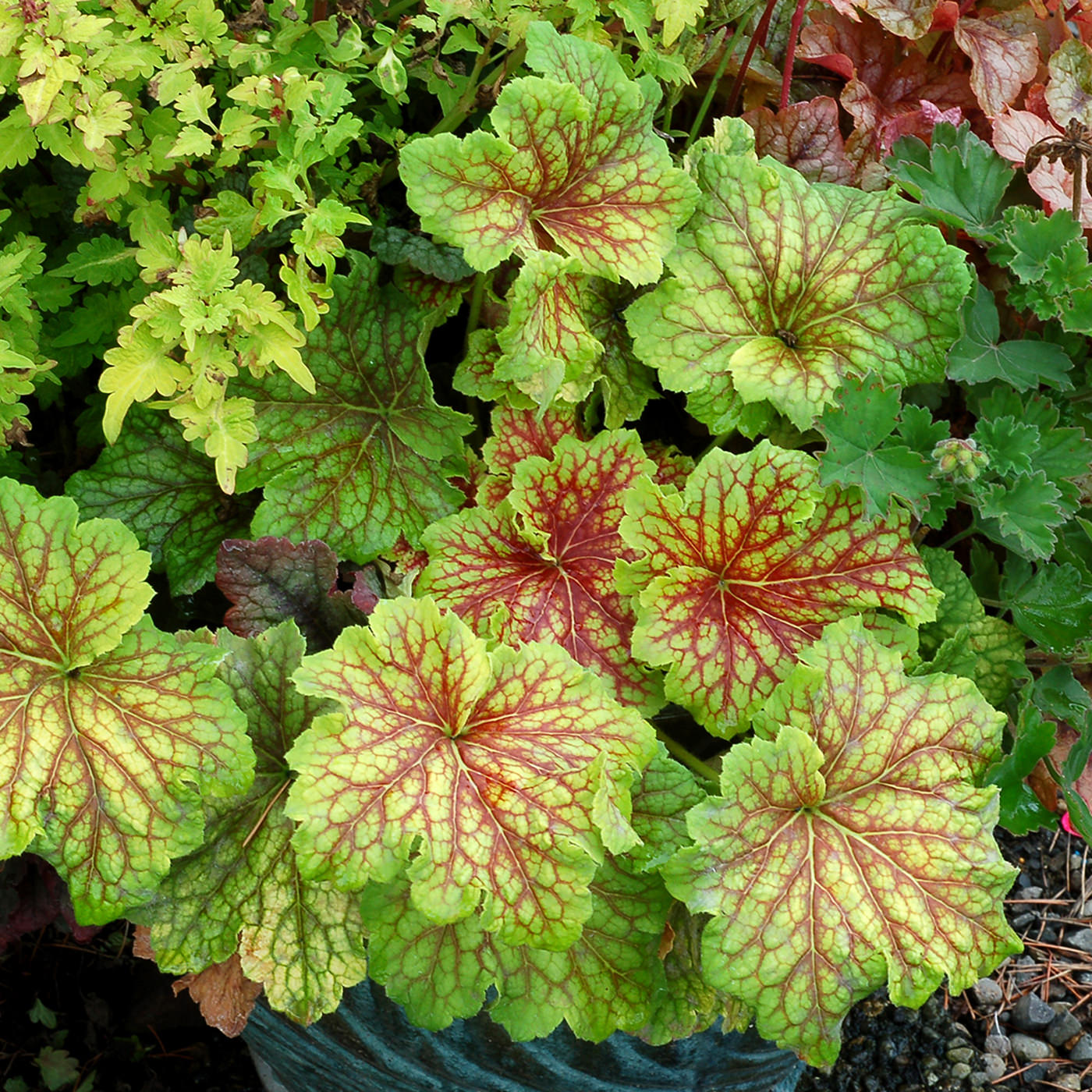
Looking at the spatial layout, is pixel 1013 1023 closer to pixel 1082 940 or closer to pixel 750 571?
pixel 1082 940

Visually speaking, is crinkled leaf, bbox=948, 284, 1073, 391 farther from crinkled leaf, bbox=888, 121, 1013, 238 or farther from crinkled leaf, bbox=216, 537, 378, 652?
crinkled leaf, bbox=216, 537, 378, 652

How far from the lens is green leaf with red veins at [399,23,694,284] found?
117 centimetres

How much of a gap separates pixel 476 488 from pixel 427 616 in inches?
13.5

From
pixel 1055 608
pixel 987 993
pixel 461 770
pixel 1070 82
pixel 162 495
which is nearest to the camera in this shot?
pixel 461 770

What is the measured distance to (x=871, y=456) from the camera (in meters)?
1.20

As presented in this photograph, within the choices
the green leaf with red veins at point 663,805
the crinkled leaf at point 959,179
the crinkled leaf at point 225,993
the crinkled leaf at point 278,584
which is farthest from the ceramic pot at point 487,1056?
the crinkled leaf at point 959,179

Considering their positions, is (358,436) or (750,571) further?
(358,436)

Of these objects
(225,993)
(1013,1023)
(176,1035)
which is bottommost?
(176,1035)

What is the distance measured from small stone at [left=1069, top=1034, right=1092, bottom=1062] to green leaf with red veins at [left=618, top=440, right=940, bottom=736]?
1129mm

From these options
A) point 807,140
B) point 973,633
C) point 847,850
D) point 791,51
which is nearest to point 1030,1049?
point 973,633

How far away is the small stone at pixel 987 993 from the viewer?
200 centimetres

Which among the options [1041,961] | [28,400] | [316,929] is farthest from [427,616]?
[1041,961]

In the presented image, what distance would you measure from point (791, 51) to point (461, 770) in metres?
0.96

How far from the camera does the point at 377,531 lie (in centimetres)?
132
